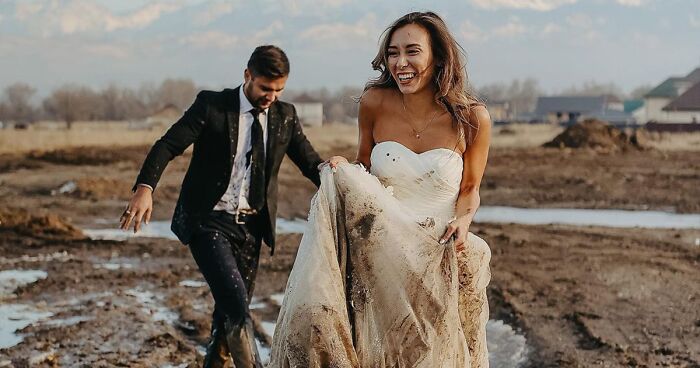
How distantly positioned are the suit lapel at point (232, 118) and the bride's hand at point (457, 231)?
1.82 meters

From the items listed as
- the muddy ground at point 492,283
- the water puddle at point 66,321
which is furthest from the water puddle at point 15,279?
the water puddle at point 66,321

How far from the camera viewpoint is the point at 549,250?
1323 cm

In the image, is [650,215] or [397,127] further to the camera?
[650,215]

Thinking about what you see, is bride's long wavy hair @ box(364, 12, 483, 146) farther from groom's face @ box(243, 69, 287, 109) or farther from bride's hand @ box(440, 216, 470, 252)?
groom's face @ box(243, 69, 287, 109)

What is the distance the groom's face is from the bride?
1.26 meters

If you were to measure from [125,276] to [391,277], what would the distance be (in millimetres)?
7494

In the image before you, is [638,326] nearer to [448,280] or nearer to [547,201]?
[448,280]

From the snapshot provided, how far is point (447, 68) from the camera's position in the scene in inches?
166

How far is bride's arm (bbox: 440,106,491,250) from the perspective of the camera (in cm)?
426

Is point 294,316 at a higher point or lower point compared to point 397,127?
lower

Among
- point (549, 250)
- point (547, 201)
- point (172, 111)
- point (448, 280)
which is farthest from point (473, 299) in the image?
point (172, 111)

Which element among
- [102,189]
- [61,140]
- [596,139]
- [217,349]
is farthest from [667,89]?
[217,349]

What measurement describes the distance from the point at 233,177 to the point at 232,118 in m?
0.33

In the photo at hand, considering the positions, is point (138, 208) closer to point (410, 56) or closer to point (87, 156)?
point (410, 56)
